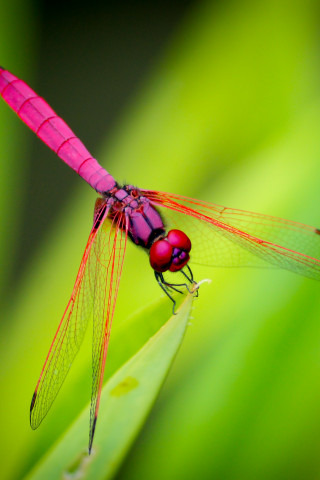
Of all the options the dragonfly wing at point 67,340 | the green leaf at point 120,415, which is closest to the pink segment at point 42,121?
the dragonfly wing at point 67,340

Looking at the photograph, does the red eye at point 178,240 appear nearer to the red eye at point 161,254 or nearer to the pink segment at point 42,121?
the red eye at point 161,254

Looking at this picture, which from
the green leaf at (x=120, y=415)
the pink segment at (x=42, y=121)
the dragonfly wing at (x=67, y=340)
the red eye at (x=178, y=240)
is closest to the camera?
the green leaf at (x=120, y=415)

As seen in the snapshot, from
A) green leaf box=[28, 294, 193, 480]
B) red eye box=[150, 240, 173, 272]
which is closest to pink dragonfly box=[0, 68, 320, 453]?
red eye box=[150, 240, 173, 272]

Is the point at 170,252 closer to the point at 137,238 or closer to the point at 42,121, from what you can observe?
the point at 137,238

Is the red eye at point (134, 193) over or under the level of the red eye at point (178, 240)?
over

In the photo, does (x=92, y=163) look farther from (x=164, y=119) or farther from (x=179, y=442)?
(x=179, y=442)

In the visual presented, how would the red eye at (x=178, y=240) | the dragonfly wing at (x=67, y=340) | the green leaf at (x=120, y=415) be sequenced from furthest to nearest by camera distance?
the red eye at (x=178, y=240) → the dragonfly wing at (x=67, y=340) → the green leaf at (x=120, y=415)

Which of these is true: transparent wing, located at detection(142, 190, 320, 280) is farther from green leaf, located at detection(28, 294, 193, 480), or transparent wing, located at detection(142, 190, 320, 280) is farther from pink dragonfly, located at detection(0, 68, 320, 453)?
green leaf, located at detection(28, 294, 193, 480)
